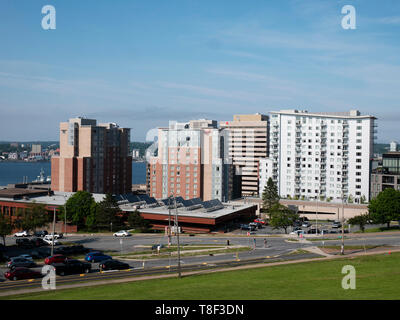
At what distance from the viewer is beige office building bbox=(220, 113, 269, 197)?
131625 mm

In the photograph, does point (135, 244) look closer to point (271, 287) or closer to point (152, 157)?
point (271, 287)

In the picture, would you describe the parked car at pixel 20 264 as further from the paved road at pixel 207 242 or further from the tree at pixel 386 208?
the tree at pixel 386 208

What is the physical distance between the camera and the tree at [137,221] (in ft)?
260

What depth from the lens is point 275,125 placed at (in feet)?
378

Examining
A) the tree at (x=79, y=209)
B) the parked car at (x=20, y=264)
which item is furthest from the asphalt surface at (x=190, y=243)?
the tree at (x=79, y=209)

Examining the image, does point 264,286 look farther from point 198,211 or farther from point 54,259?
point 198,211

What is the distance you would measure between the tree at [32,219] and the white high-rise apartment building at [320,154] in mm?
62043

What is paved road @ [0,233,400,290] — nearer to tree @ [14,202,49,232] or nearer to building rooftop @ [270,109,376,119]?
tree @ [14,202,49,232]

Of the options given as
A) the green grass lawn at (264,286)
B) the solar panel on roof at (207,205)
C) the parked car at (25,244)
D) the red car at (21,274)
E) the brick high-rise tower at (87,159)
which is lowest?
the parked car at (25,244)

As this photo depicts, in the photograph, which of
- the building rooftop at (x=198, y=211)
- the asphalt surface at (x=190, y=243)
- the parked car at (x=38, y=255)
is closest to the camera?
the asphalt surface at (x=190, y=243)

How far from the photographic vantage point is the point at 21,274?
132ft
